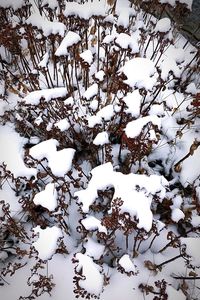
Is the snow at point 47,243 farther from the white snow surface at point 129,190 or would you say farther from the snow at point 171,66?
the snow at point 171,66

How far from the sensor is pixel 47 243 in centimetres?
180

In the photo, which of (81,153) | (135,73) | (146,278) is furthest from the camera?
(81,153)

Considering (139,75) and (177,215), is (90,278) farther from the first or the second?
(139,75)

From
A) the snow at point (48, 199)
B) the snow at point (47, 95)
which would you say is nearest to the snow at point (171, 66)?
the snow at point (47, 95)

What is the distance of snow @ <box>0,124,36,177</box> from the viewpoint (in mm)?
2627

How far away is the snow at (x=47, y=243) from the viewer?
1.75 metres

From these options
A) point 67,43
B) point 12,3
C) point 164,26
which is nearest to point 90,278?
point 67,43

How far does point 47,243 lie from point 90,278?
36 cm

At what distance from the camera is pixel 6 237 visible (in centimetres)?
236

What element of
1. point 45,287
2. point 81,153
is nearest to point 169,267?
point 45,287

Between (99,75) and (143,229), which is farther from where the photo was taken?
(99,75)

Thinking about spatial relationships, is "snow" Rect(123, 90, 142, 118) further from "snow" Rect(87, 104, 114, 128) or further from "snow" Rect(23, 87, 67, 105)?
"snow" Rect(23, 87, 67, 105)

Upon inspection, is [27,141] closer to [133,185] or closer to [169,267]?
[133,185]

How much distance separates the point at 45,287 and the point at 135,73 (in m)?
1.74
